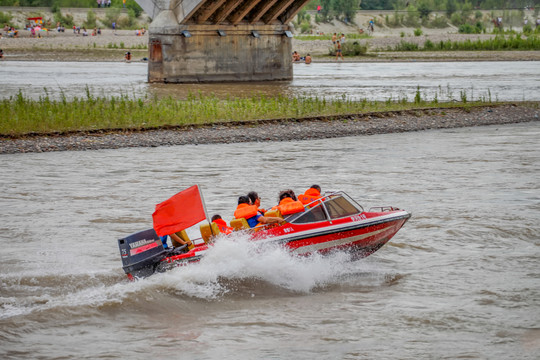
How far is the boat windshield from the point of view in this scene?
492 inches

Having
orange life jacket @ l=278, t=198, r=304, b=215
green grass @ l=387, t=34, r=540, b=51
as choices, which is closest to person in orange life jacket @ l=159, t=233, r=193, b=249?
orange life jacket @ l=278, t=198, r=304, b=215

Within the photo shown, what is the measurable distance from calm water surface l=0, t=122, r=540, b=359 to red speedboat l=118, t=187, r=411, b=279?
18cm

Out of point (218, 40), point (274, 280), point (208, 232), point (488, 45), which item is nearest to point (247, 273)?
point (274, 280)

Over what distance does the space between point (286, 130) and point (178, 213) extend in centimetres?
1494

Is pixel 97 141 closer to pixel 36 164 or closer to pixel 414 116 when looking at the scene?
pixel 36 164

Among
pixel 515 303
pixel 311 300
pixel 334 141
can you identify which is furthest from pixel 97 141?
pixel 515 303

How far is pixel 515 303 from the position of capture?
1124cm

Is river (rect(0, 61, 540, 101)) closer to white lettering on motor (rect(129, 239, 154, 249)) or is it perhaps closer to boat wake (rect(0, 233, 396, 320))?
boat wake (rect(0, 233, 396, 320))

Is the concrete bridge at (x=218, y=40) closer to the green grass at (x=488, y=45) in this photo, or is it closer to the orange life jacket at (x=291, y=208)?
Answer: the green grass at (x=488, y=45)

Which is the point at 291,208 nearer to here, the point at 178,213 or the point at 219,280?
the point at 219,280

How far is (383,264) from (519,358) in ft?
13.2

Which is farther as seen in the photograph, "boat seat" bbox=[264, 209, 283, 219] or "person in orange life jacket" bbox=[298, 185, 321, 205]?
"person in orange life jacket" bbox=[298, 185, 321, 205]

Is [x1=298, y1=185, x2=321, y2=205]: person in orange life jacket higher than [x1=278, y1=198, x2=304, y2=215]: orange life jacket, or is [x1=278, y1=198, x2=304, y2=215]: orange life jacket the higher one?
[x1=298, y1=185, x2=321, y2=205]: person in orange life jacket

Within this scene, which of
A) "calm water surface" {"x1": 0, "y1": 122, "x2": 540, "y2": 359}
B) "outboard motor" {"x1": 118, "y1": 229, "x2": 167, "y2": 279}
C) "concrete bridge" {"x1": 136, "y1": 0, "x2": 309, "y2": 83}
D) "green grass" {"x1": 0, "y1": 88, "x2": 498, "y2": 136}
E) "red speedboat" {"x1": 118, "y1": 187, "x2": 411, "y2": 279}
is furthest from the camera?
"concrete bridge" {"x1": 136, "y1": 0, "x2": 309, "y2": 83}
